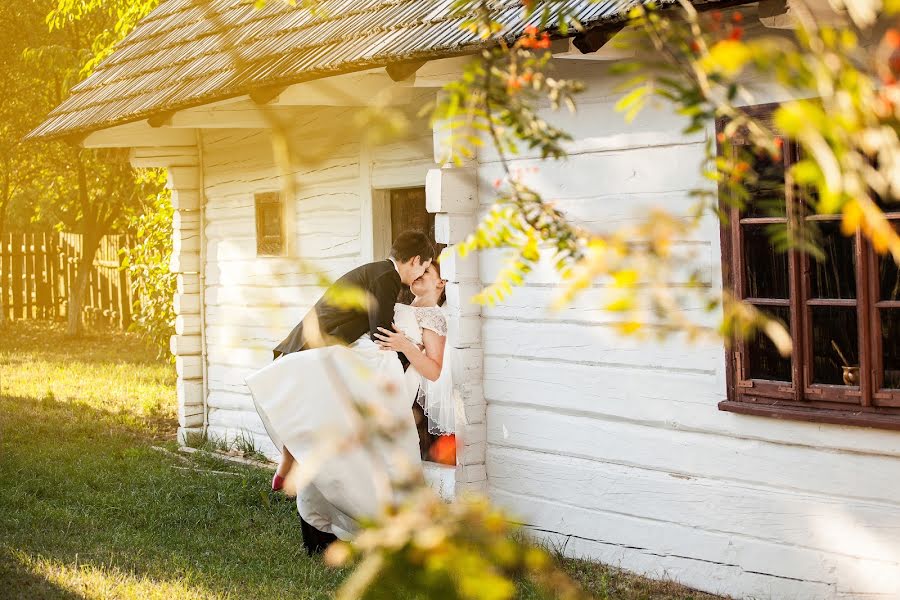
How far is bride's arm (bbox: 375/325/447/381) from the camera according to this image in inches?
269

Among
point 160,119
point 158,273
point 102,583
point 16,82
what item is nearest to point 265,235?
point 160,119

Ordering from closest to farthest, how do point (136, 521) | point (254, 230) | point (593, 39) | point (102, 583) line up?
point (593, 39) → point (102, 583) → point (136, 521) → point (254, 230)

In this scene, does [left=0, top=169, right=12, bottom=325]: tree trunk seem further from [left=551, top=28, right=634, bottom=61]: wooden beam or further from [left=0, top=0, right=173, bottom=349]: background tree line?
[left=551, top=28, right=634, bottom=61]: wooden beam

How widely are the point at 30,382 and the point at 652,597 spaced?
11.4 m

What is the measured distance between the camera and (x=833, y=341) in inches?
208

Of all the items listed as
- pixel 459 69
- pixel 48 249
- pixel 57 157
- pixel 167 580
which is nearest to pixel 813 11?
pixel 459 69

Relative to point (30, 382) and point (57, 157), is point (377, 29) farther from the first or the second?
point (57, 157)

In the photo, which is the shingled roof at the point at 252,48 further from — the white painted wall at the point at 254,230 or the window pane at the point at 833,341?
the window pane at the point at 833,341

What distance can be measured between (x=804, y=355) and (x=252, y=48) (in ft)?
15.8

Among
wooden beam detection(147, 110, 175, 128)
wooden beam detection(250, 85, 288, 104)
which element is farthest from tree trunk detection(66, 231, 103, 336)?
wooden beam detection(250, 85, 288, 104)

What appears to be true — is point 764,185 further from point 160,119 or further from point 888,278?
point 160,119

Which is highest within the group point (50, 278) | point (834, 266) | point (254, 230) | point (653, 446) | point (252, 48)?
point (252, 48)

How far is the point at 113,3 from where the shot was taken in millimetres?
15758

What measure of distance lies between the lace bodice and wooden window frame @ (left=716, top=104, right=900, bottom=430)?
204cm
